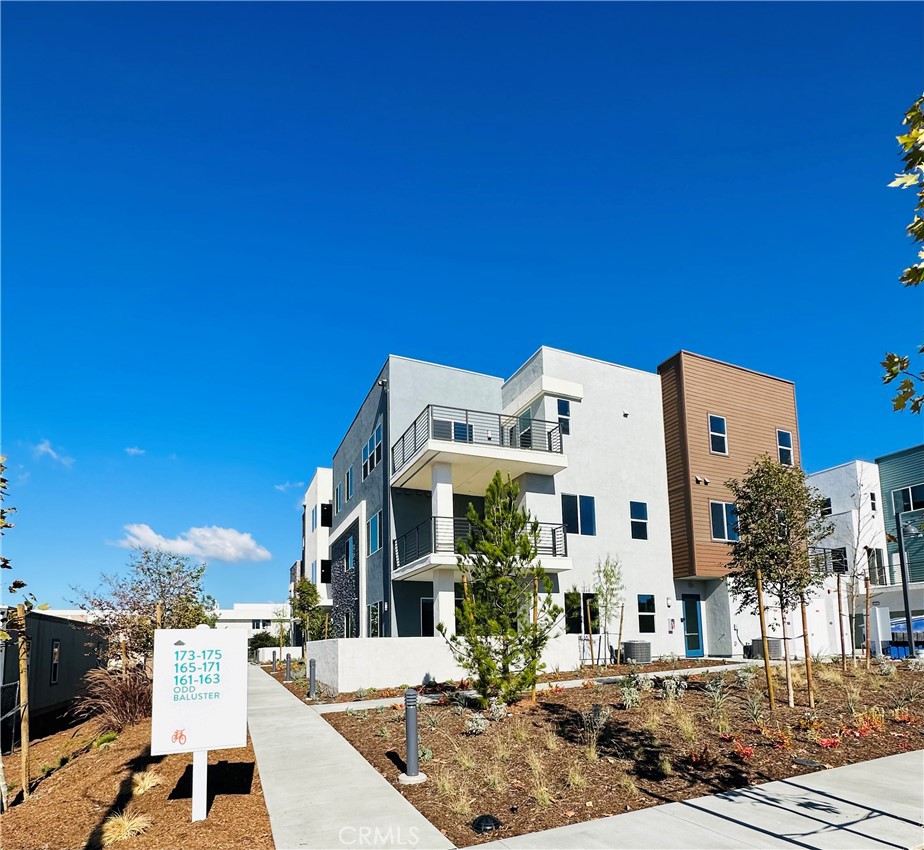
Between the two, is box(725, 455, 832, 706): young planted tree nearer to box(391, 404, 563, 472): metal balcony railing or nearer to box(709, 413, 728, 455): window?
box(391, 404, 563, 472): metal balcony railing

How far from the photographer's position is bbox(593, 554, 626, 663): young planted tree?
913 inches

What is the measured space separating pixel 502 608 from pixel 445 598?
6424 mm

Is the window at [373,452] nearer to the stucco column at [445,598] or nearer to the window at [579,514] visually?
the stucco column at [445,598]

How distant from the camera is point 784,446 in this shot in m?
28.6

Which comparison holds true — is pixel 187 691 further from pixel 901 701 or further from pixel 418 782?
pixel 901 701

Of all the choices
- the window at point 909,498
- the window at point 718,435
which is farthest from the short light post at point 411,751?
the window at point 909,498

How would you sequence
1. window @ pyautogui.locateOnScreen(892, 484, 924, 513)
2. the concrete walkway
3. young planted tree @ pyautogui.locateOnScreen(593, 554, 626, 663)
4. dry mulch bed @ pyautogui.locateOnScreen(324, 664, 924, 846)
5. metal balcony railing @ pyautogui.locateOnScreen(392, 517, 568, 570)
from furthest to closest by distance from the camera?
window @ pyautogui.locateOnScreen(892, 484, 924, 513) → young planted tree @ pyautogui.locateOnScreen(593, 554, 626, 663) → metal balcony railing @ pyautogui.locateOnScreen(392, 517, 568, 570) → dry mulch bed @ pyautogui.locateOnScreen(324, 664, 924, 846) → the concrete walkway

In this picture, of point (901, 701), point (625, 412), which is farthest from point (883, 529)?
point (901, 701)

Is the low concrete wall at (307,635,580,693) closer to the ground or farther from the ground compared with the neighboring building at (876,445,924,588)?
closer to the ground

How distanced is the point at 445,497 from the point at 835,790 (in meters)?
14.0

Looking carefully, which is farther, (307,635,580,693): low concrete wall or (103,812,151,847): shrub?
(307,635,580,693): low concrete wall

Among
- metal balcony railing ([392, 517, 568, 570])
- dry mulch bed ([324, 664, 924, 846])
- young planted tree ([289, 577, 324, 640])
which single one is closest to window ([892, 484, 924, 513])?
metal balcony railing ([392, 517, 568, 570])

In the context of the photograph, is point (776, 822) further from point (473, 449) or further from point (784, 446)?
Result: point (784, 446)

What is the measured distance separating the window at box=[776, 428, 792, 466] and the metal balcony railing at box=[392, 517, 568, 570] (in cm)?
1086
